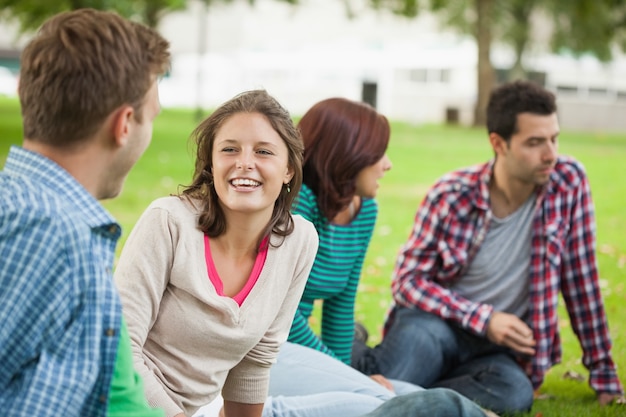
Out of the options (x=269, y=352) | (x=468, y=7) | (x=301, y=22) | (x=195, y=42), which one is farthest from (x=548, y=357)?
(x=195, y=42)

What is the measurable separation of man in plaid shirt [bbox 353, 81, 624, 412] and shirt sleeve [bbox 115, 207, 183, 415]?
1892 mm

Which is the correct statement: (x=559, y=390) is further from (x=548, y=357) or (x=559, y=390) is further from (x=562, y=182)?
(x=562, y=182)

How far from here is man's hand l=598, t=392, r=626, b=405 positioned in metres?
4.69

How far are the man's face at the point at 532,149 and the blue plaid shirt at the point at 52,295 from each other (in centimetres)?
291

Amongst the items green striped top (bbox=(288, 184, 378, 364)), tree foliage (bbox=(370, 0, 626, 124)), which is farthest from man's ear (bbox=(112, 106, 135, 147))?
tree foliage (bbox=(370, 0, 626, 124))

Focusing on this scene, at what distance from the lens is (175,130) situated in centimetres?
2278

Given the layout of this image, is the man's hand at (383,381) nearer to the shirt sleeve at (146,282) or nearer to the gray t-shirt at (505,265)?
the gray t-shirt at (505,265)

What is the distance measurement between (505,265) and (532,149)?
582 mm

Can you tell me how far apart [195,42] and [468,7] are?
2762cm

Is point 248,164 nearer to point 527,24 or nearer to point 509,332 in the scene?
point 509,332

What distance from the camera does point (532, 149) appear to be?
15.3 feet

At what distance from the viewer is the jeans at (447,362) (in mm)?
4539

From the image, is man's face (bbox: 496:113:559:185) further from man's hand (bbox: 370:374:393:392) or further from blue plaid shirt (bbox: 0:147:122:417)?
blue plaid shirt (bbox: 0:147:122:417)

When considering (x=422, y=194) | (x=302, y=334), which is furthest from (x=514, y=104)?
(x=422, y=194)
